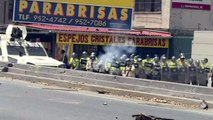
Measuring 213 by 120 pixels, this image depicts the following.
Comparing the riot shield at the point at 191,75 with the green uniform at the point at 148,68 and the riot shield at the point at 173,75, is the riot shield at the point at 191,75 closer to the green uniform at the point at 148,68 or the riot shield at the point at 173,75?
the riot shield at the point at 173,75

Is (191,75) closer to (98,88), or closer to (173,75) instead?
(173,75)

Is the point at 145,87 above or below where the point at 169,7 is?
below

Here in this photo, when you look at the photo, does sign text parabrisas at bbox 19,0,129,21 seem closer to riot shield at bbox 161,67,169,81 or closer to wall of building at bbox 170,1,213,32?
wall of building at bbox 170,1,213,32

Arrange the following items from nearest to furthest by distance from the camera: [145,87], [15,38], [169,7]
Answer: [145,87] < [15,38] < [169,7]

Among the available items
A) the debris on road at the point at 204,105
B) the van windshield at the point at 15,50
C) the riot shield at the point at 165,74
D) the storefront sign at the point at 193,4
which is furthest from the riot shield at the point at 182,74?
the storefront sign at the point at 193,4

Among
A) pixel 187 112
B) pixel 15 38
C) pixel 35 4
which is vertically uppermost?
pixel 35 4

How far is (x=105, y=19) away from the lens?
33.5 metres

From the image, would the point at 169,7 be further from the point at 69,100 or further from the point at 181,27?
the point at 69,100

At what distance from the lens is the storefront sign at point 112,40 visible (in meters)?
33.4

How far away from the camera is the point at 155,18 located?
133 feet

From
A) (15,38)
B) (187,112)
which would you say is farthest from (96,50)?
(187,112)

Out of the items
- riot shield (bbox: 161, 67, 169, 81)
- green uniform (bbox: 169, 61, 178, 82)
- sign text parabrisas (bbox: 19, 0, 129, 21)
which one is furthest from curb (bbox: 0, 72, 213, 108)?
sign text parabrisas (bbox: 19, 0, 129, 21)

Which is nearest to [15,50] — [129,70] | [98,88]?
[129,70]

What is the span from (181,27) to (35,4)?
12480 millimetres
